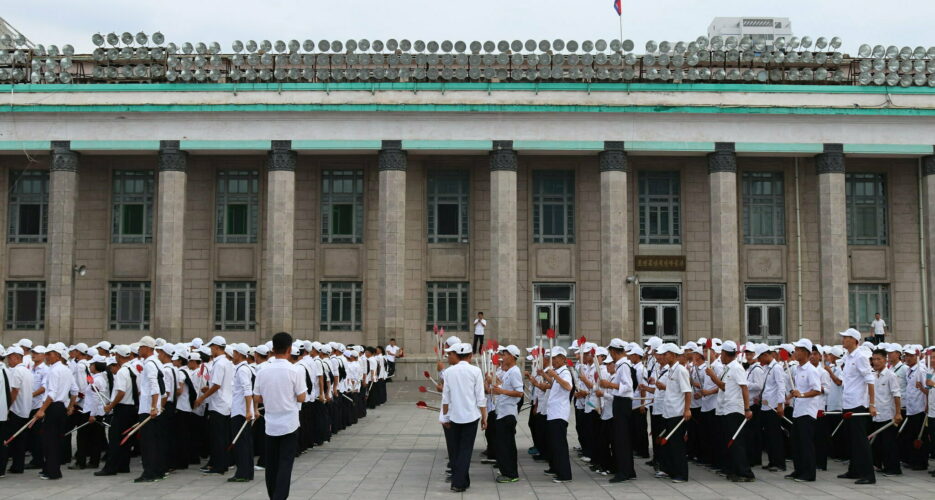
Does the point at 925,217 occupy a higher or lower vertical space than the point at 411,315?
higher

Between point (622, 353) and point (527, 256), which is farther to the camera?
point (527, 256)

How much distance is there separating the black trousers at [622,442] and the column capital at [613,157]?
21.9 metres

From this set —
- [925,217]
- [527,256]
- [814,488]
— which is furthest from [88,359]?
[925,217]

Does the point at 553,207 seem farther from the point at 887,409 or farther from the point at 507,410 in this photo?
the point at 507,410

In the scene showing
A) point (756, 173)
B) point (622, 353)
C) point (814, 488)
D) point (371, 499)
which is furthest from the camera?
point (756, 173)

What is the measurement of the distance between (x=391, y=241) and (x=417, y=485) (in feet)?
71.6

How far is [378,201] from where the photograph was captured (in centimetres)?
3747

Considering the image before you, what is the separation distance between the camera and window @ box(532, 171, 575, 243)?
38.2 meters

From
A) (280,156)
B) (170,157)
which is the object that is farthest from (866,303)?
(170,157)

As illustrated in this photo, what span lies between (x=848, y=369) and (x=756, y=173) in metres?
24.4

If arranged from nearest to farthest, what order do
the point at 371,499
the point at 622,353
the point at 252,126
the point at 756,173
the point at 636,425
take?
the point at 371,499 → the point at 622,353 → the point at 636,425 → the point at 252,126 → the point at 756,173

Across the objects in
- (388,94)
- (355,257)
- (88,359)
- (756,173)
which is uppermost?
(388,94)

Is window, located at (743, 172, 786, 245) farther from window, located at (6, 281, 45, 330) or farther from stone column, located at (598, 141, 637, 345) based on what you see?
window, located at (6, 281, 45, 330)

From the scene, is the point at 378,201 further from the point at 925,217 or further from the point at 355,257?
the point at 925,217
